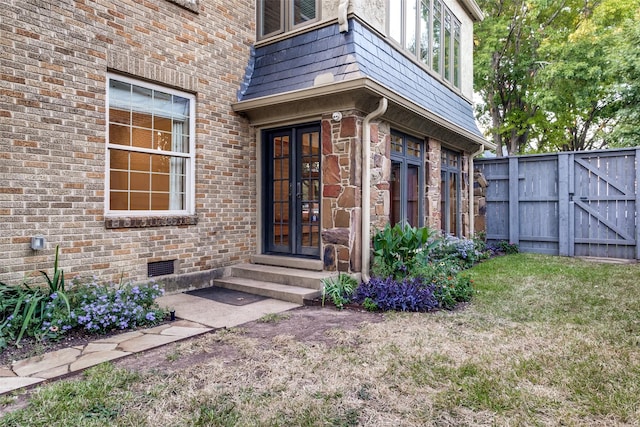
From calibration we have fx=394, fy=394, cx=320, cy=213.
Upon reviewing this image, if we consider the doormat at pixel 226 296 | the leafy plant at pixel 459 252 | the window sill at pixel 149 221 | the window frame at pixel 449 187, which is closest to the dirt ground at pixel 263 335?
the doormat at pixel 226 296

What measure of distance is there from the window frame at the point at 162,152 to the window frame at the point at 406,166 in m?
3.08

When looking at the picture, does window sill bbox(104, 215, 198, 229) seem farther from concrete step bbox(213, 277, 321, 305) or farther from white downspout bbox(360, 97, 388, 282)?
white downspout bbox(360, 97, 388, 282)

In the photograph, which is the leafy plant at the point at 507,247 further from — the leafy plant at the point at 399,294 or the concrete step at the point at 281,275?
the concrete step at the point at 281,275

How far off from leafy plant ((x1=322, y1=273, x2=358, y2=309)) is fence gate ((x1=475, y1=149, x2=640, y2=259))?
626 cm

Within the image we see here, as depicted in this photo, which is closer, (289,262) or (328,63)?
(328,63)

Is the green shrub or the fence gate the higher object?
the fence gate

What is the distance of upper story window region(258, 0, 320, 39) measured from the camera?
601cm

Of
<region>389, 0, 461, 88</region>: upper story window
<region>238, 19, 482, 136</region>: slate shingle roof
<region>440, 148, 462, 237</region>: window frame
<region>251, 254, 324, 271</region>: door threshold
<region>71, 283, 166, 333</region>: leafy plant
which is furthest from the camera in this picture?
<region>440, 148, 462, 237</region>: window frame

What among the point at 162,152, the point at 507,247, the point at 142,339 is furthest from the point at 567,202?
the point at 142,339

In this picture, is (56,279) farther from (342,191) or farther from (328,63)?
(328,63)

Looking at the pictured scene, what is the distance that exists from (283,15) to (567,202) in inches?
286

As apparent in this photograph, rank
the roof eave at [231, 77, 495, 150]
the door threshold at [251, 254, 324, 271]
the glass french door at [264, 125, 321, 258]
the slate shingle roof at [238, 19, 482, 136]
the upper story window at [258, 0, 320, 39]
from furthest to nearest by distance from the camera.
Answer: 1. the upper story window at [258, 0, 320, 39]
2. the glass french door at [264, 125, 321, 258]
3. the door threshold at [251, 254, 324, 271]
4. the slate shingle roof at [238, 19, 482, 136]
5. the roof eave at [231, 77, 495, 150]

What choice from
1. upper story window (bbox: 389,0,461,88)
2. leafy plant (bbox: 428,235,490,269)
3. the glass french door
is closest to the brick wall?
the glass french door

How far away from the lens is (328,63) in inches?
213
